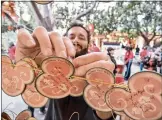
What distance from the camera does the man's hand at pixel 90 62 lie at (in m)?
0.66

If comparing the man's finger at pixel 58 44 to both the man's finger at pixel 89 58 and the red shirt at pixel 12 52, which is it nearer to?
the man's finger at pixel 89 58

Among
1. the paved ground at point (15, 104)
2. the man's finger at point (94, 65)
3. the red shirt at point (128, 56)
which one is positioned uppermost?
the red shirt at point (128, 56)

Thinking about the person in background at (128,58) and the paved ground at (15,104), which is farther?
the paved ground at (15,104)

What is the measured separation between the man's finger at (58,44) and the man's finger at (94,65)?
6 centimetres

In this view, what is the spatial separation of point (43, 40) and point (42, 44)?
0.04 ft

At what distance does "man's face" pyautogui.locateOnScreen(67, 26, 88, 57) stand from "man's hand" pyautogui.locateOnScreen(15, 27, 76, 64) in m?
0.01

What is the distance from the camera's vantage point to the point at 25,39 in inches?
28.1

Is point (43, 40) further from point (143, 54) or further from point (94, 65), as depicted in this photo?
point (143, 54)

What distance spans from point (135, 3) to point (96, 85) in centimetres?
27

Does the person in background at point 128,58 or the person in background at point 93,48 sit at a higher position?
the person in background at point 93,48

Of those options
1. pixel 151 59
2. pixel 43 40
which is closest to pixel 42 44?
pixel 43 40

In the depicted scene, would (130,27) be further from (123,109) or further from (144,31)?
(123,109)

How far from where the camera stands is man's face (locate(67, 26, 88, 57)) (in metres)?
0.68

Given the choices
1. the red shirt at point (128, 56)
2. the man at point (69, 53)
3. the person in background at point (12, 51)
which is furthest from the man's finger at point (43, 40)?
the red shirt at point (128, 56)
